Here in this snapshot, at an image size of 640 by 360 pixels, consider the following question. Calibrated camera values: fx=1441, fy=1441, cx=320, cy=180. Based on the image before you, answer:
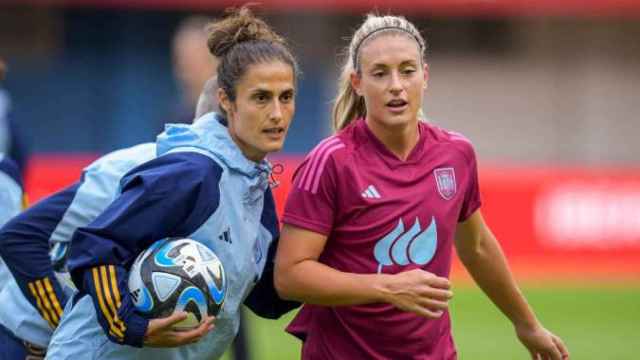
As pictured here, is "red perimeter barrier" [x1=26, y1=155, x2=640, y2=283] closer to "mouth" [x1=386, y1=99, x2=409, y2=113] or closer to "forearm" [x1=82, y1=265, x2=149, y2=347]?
"mouth" [x1=386, y1=99, x2=409, y2=113]

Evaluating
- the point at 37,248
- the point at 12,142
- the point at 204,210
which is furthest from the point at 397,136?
the point at 12,142

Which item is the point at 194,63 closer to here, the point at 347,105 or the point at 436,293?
the point at 347,105

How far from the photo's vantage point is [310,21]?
27484mm

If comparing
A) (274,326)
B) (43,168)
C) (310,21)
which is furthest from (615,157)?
(274,326)

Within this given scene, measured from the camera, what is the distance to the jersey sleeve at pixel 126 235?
15.6ft

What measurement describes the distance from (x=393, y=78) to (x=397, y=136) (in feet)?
0.78

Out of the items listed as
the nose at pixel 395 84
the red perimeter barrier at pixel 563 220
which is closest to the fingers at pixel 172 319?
the nose at pixel 395 84

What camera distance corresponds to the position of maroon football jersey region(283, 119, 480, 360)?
5137mm

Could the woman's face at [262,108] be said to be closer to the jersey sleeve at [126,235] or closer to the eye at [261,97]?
the eye at [261,97]

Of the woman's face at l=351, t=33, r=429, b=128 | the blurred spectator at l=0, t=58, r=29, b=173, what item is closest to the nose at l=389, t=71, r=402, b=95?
the woman's face at l=351, t=33, r=429, b=128

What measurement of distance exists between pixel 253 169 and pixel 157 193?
1.62ft

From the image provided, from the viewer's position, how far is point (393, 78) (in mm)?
5176

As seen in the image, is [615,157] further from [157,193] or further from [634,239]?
[157,193]

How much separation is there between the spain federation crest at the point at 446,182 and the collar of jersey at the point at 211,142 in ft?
2.17
